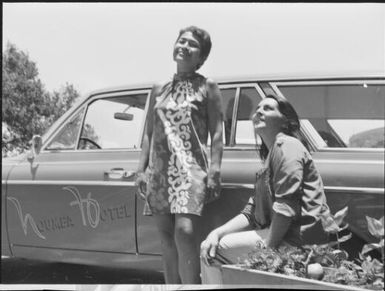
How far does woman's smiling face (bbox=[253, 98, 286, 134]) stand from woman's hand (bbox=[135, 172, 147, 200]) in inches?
28.9

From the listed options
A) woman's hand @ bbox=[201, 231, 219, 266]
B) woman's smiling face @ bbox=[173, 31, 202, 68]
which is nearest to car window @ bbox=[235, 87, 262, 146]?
woman's smiling face @ bbox=[173, 31, 202, 68]

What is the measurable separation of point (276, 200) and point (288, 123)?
18.2 inches

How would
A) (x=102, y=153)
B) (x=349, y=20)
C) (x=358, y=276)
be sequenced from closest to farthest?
(x=358, y=276)
(x=349, y=20)
(x=102, y=153)

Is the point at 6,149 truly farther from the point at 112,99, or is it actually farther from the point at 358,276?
the point at 358,276

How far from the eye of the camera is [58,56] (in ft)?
9.81

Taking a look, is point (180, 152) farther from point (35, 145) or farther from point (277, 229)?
point (35, 145)

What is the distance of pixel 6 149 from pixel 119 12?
3.67ft

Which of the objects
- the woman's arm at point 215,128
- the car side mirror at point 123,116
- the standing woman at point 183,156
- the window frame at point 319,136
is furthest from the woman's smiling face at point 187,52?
the window frame at point 319,136

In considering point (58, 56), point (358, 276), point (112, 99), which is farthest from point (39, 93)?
point (358, 276)

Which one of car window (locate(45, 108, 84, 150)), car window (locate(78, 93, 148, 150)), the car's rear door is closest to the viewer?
the car's rear door

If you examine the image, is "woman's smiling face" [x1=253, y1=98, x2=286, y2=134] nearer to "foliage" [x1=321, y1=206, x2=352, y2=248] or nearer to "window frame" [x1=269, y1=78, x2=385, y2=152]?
"window frame" [x1=269, y1=78, x2=385, y2=152]

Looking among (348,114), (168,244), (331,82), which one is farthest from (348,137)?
(168,244)

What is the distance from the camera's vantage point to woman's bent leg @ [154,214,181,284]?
2891mm

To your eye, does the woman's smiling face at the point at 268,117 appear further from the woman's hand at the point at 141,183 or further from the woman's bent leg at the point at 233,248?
the woman's hand at the point at 141,183
